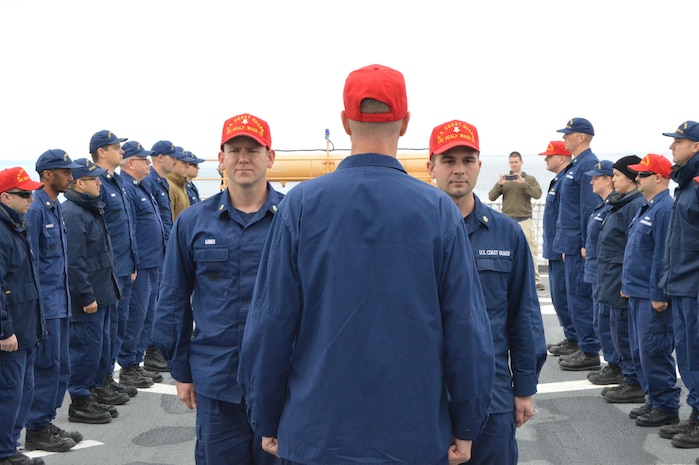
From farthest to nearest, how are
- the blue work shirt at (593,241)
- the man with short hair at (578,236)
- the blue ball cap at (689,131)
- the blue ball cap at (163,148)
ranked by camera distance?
the blue ball cap at (163,148) < the man with short hair at (578,236) < the blue work shirt at (593,241) < the blue ball cap at (689,131)

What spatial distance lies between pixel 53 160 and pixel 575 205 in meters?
5.79

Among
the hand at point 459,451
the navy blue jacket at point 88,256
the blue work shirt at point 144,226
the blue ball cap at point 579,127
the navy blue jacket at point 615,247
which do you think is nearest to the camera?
the hand at point 459,451

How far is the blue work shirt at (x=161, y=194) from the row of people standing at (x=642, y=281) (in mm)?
4777

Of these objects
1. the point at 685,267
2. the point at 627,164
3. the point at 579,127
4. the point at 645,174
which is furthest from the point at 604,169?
the point at 685,267

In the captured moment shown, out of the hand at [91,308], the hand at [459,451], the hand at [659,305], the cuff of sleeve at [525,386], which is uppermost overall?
the hand at [459,451]

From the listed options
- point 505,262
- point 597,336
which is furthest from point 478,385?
point 597,336

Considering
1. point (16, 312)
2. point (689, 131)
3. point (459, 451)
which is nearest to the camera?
point (459, 451)

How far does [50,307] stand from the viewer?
641cm

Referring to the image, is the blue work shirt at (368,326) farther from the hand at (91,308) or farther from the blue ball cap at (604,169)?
the blue ball cap at (604,169)

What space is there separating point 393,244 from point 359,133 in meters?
0.41

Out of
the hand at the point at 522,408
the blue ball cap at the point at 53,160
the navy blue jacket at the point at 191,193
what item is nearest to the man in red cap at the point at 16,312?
the blue ball cap at the point at 53,160

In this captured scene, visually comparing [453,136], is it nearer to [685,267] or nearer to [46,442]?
[685,267]

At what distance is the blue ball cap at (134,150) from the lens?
9344mm

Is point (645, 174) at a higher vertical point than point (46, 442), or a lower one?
higher
